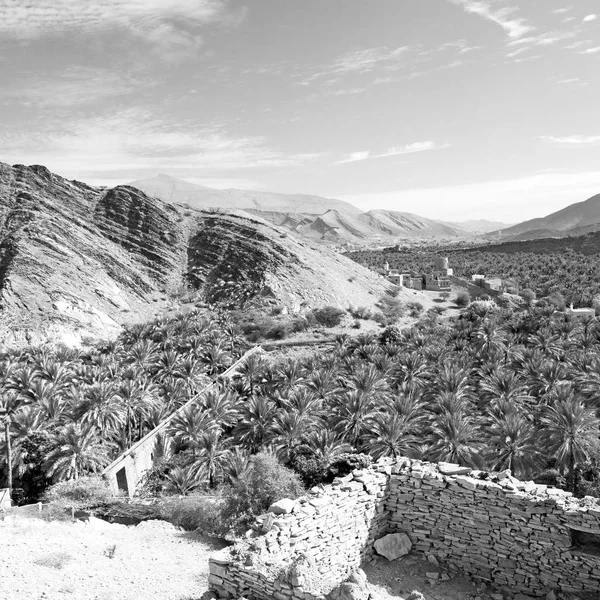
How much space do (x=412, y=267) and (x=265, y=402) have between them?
371 ft

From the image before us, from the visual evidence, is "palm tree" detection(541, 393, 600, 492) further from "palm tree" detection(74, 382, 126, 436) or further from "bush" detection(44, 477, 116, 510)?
"palm tree" detection(74, 382, 126, 436)

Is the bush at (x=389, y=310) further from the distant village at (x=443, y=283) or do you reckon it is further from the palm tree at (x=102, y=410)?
the palm tree at (x=102, y=410)

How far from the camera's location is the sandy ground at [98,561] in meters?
13.5

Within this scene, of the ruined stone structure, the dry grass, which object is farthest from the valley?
the dry grass

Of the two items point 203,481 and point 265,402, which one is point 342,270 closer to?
point 265,402

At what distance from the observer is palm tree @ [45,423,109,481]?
93.6ft

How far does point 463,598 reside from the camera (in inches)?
556

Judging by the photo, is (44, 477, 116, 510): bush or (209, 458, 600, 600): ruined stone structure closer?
(209, 458, 600, 600): ruined stone structure

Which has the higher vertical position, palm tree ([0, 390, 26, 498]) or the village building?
the village building

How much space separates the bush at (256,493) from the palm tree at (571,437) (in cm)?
1238

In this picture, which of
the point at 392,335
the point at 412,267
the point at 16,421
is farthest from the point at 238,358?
the point at 412,267

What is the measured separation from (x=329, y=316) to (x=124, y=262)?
31.7 m

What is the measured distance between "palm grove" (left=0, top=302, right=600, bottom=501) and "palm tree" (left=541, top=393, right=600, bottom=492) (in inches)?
2.4

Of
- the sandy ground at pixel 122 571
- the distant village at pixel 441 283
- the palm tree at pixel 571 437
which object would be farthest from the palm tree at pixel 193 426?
the distant village at pixel 441 283
